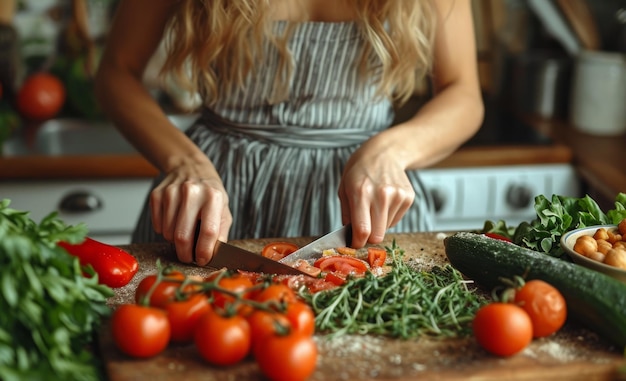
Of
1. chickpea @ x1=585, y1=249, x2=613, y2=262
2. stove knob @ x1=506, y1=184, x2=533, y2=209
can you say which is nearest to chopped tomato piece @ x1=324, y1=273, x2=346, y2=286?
chickpea @ x1=585, y1=249, x2=613, y2=262

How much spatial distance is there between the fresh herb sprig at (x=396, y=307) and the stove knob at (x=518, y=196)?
116 centimetres

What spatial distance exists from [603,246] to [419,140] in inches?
16.2

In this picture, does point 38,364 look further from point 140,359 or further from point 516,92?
point 516,92

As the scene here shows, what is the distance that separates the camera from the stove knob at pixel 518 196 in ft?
7.38

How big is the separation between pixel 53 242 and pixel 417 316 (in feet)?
1.54

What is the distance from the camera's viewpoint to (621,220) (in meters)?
1.27

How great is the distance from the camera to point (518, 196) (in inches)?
88.6

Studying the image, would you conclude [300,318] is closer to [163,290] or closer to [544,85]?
[163,290]

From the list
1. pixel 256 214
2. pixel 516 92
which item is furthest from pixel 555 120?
pixel 256 214

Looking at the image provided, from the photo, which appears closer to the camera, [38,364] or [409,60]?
[38,364]

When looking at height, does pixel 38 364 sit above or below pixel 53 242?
below

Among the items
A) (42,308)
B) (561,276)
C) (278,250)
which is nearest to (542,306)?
(561,276)

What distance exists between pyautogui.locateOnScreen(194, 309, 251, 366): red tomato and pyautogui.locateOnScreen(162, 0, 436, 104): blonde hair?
0.69 meters

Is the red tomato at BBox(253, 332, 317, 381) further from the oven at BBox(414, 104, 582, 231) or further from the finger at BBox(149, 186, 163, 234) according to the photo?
the oven at BBox(414, 104, 582, 231)
